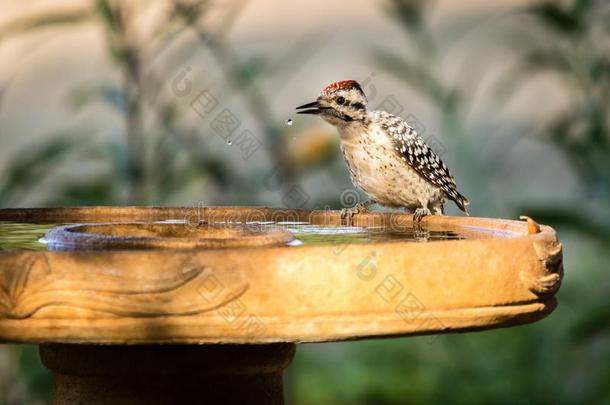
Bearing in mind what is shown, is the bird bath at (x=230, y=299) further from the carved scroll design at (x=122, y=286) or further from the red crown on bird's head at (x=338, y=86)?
the red crown on bird's head at (x=338, y=86)

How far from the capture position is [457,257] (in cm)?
206

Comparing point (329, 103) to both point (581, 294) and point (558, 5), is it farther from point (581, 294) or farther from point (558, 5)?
point (581, 294)

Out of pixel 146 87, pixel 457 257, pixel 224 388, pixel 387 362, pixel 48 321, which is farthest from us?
pixel 387 362

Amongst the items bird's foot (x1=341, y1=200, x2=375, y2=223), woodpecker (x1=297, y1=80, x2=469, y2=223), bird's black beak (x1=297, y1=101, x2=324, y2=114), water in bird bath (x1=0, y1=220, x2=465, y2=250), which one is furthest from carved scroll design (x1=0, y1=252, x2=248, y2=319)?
woodpecker (x1=297, y1=80, x2=469, y2=223)

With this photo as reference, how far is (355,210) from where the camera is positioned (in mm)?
3846

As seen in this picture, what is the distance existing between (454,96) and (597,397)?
1.20 meters

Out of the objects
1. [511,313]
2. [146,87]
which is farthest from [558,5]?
[511,313]

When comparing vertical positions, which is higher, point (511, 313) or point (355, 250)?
point (355, 250)

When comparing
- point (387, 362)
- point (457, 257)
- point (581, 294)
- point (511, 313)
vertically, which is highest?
point (457, 257)

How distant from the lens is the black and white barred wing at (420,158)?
4.25 metres

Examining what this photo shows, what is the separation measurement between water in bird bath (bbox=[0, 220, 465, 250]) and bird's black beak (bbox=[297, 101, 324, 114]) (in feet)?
2.82

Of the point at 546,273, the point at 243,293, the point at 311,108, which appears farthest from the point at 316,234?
the point at 311,108

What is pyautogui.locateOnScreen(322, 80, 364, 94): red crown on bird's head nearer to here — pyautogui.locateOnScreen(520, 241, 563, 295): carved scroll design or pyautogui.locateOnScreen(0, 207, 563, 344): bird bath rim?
pyautogui.locateOnScreen(520, 241, 563, 295): carved scroll design

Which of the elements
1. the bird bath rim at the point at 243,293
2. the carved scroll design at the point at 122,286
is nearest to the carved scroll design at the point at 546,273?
the bird bath rim at the point at 243,293
